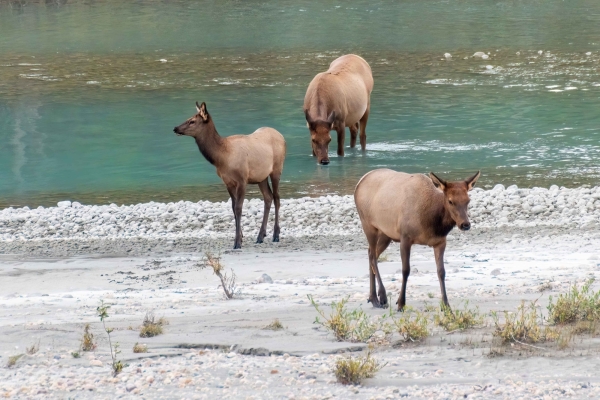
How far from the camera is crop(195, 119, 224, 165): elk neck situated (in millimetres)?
12305

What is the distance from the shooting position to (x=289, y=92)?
26.2 m

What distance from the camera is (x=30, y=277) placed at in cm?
1082

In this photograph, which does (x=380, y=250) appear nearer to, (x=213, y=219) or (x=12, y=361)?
(x=12, y=361)

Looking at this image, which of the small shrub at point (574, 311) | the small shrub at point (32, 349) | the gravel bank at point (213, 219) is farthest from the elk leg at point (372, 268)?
the gravel bank at point (213, 219)

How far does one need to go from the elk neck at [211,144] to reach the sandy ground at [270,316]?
111cm

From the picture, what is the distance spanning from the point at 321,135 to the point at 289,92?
28.8 ft

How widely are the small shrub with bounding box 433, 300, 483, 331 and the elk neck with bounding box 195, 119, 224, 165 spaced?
17.6 ft

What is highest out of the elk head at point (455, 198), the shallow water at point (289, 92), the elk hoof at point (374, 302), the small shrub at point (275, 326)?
the elk head at point (455, 198)

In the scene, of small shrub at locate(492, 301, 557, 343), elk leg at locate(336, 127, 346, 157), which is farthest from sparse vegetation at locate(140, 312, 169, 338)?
elk leg at locate(336, 127, 346, 157)

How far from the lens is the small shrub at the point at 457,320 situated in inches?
287

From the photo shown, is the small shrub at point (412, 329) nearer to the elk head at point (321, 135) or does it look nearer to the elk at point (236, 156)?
the elk at point (236, 156)

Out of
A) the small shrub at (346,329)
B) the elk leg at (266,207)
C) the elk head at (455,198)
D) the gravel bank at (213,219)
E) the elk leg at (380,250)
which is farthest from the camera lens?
the gravel bank at (213,219)

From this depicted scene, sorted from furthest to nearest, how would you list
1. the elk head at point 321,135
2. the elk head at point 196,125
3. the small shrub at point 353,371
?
the elk head at point 321,135, the elk head at point 196,125, the small shrub at point 353,371

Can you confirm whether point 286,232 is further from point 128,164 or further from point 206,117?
point 128,164
